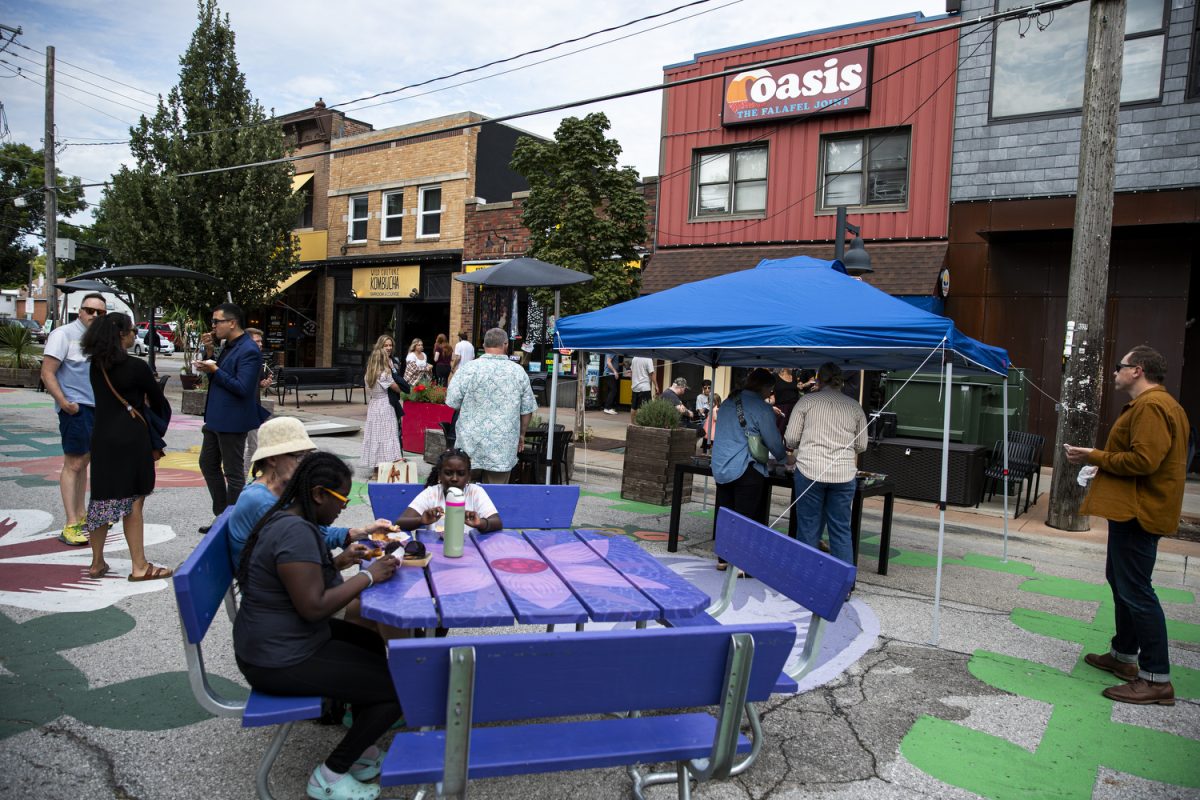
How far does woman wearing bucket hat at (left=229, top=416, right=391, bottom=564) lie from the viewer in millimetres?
3314

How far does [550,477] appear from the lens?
8.17 m

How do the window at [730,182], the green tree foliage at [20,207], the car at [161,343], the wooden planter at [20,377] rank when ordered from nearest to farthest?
the window at [730,182]
the wooden planter at [20,377]
the green tree foliage at [20,207]
the car at [161,343]

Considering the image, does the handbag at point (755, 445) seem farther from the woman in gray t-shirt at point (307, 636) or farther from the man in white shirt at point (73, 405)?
the man in white shirt at point (73, 405)

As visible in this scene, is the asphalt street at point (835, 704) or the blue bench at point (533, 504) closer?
the asphalt street at point (835, 704)

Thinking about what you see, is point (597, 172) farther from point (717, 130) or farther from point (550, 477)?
point (550, 477)

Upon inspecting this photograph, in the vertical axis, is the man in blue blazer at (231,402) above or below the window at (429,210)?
below

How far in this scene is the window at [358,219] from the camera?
967 inches

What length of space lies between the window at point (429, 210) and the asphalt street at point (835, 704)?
16697mm

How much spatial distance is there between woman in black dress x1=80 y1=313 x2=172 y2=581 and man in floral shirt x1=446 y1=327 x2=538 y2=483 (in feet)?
7.47

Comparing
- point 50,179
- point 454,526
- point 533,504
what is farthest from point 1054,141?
point 50,179

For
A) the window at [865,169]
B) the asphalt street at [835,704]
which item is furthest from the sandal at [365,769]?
the window at [865,169]

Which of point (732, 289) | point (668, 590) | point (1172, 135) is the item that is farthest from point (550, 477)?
point (1172, 135)

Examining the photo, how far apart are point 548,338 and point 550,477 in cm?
1154

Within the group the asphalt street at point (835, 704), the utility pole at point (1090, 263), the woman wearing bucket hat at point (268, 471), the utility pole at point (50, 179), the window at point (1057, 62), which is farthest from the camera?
the utility pole at point (50, 179)
